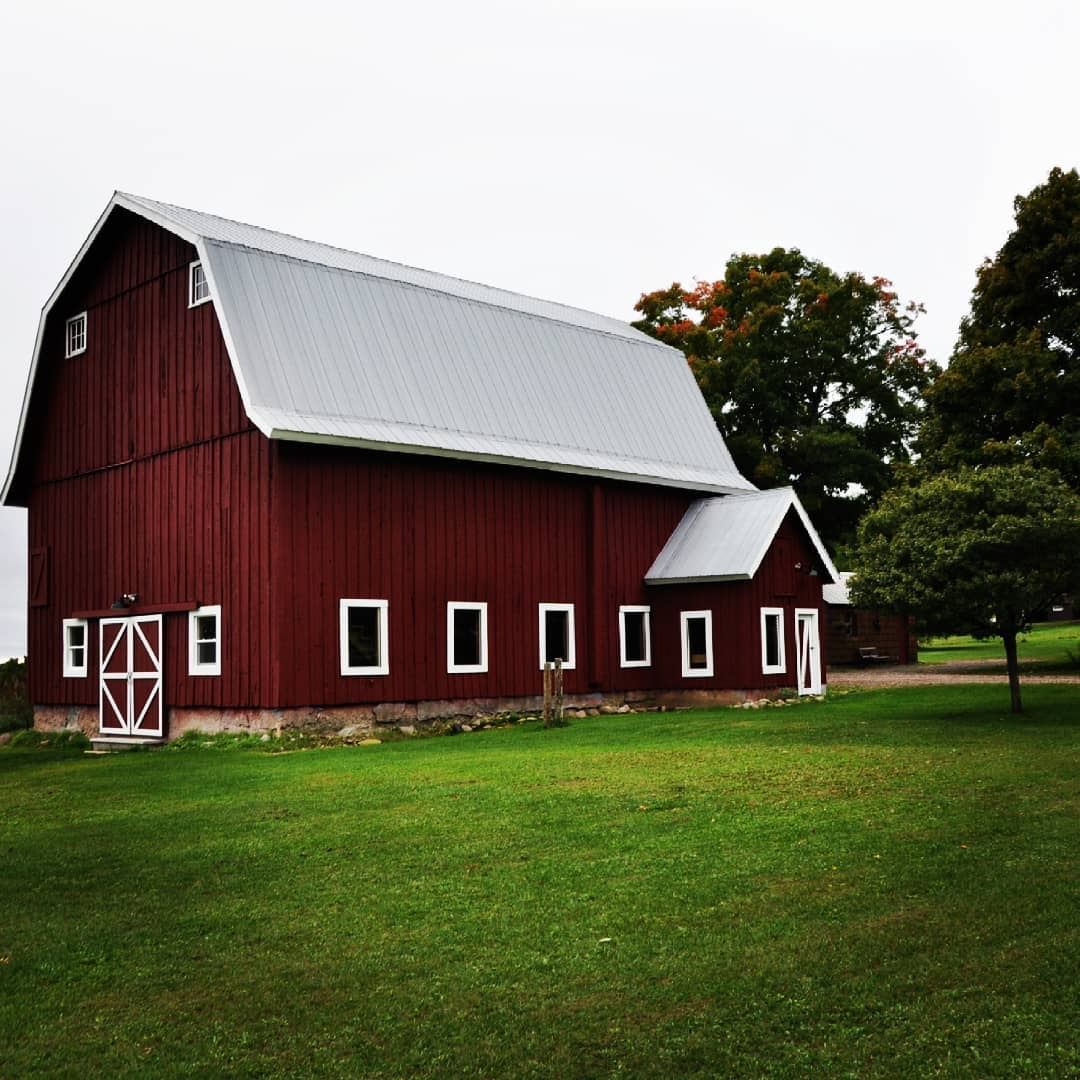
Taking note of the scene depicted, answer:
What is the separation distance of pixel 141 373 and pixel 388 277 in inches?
198

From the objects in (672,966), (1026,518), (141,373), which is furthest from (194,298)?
(672,966)

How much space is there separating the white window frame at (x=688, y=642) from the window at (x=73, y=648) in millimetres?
12042

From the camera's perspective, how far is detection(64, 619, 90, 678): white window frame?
990 inches

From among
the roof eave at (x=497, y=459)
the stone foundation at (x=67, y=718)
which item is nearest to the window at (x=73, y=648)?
the stone foundation at (x=67, y=718)

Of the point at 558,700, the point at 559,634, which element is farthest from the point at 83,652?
the point at 558,700

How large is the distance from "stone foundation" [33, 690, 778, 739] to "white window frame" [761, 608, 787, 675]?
508 mm

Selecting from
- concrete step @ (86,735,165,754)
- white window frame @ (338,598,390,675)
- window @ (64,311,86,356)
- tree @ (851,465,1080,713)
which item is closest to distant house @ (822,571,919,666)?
tree @ (851,465,1080,713)

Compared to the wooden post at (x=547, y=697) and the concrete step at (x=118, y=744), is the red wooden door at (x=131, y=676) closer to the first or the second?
the concrete step at (x=118, y=744)

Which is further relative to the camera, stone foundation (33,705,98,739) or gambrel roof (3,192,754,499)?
stone foundation (33,705,98,739)

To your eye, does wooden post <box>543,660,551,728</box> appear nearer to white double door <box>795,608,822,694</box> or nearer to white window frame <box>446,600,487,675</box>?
white window frame <box>446,600,487,675</box>

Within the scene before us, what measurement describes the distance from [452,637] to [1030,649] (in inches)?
1129

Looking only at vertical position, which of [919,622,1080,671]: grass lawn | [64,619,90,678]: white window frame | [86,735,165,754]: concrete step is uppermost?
[64,619,90,678]: white window frame

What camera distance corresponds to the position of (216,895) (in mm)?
8797

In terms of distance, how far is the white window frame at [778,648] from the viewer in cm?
2633
